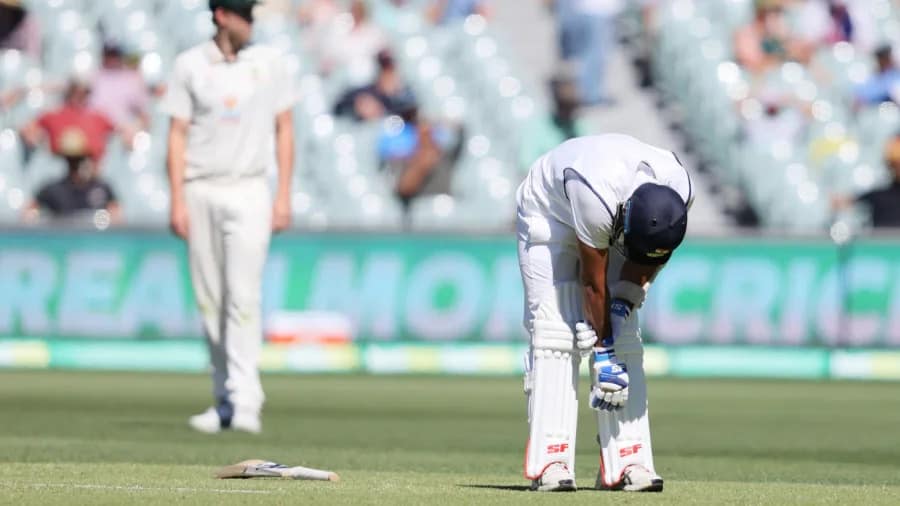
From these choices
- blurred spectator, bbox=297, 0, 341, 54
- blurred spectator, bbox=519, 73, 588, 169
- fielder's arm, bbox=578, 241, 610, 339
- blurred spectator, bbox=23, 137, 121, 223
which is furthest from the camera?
blurred spectator, bbox=297, 0, 341, 54

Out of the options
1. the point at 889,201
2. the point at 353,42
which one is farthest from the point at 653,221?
the point at 353,42

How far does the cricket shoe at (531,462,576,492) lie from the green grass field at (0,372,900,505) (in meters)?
0.12

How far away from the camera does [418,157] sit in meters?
19.5

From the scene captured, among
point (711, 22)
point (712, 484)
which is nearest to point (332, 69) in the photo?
point (711, 22)

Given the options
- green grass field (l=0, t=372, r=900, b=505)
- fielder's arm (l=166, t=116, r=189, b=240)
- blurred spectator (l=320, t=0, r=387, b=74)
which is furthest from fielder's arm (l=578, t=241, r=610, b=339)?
blurred spectator (l=320, t=0, r=387, b=74)

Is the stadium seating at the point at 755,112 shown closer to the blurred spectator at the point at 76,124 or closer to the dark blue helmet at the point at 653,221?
the blurred spectator at the point at 76,124

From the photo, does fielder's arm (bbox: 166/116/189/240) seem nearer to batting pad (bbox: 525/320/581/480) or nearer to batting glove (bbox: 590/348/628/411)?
batting pad (bbox: 525/320/581/480)

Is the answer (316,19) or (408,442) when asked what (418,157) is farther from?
(408,442)

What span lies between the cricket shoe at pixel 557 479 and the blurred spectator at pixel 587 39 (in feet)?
46.8

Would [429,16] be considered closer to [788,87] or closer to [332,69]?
[332,69]

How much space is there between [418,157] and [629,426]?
38.8 feet

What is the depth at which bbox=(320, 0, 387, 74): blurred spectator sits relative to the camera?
22.1 metres

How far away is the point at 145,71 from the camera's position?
70.4 ft

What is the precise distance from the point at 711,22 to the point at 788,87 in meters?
1.87
